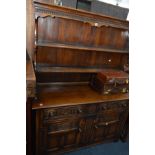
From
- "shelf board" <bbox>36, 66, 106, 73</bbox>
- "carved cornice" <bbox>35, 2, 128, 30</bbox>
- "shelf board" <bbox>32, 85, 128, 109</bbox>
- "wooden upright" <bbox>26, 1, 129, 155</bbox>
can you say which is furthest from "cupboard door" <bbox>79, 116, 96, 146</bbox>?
"carved cornice" <bbox>35, 2, 128, 30</bbox>

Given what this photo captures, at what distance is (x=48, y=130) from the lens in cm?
155

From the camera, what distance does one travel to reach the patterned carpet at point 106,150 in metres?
1.90

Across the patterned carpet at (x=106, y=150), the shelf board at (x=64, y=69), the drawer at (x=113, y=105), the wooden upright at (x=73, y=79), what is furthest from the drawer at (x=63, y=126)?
the shelf board at (x=64, y=69)

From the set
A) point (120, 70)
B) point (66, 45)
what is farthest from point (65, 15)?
point (120, 70)

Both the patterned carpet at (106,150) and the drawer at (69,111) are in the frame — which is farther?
the patterned carpet at (106,150)

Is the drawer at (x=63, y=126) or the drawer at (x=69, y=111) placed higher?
the drawer at (x=69, y=111)

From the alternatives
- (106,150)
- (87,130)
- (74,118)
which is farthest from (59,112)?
(106,150)

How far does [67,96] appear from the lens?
167cm

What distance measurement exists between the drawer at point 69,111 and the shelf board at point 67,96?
63 mm

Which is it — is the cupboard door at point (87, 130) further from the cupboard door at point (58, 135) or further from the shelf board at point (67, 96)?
the shelf board at point (67, 96)

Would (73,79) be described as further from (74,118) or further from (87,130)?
(87,130)
